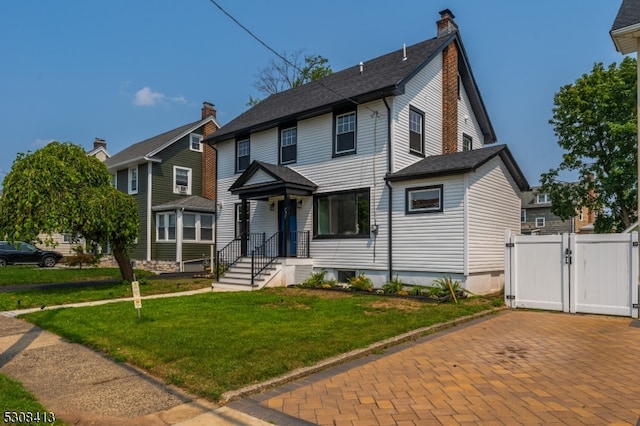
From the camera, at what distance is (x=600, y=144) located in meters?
18.8

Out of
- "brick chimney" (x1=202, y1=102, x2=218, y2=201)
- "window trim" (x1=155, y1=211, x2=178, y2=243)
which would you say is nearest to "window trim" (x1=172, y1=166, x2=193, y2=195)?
"brick chimney" (x1=202, y1=102, x2=218, y2=201)

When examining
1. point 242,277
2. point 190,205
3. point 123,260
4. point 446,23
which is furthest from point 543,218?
point 123,260

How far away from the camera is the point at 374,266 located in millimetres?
13844

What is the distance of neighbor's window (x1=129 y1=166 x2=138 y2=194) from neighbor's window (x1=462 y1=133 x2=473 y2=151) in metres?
18.4

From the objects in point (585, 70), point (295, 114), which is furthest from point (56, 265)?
point (585, 70)

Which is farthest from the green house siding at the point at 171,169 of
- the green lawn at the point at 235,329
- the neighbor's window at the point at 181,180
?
the green lawn at the point at 235,329

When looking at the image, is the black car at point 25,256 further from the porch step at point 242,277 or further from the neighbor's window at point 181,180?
the porch step at point 242,277

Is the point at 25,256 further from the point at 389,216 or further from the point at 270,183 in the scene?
the point at 389,216

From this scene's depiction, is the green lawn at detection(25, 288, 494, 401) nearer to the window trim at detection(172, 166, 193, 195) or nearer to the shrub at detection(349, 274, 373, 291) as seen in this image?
the shrub at detection(349, 274, 373, 291)

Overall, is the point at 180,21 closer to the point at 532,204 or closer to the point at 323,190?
the point at 323,190

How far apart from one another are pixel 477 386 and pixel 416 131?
11314mm

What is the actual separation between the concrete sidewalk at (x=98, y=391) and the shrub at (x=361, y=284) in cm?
815

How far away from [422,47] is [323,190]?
6.75 meters

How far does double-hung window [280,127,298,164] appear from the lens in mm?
16531
